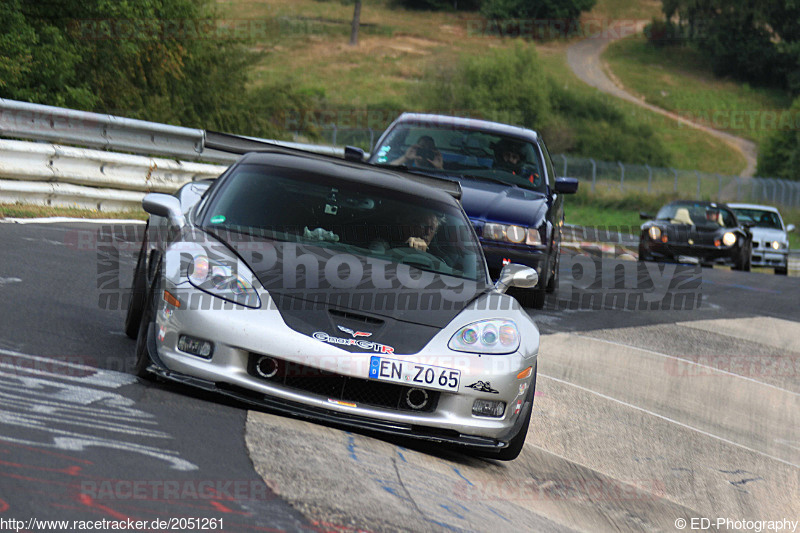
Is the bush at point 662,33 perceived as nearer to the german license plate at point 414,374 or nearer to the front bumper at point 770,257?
the front bumper at point 770,257

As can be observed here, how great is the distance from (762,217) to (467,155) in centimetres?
1649

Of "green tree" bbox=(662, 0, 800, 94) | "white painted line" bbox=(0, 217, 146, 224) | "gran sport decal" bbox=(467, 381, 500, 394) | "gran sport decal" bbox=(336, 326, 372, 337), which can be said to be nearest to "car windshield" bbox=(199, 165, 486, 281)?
"gran sport decal" bbox=(336, 326, 372, 337)

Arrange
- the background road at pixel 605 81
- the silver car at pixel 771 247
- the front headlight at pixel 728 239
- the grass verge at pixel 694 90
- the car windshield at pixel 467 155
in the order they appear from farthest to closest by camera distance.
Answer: the grass verge at pixel 694 90 < the background road at pixel 605 81 < the silver car at pixel 771 247 < the front headlight at pixel 728 239 < the car windshield at pixel 467 155

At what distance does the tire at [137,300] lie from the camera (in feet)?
21.0

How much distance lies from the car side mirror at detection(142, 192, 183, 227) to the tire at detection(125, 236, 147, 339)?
552mm

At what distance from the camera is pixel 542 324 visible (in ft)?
33.3

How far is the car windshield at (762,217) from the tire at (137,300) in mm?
20512

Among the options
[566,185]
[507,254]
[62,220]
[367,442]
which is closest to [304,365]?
[367,442]

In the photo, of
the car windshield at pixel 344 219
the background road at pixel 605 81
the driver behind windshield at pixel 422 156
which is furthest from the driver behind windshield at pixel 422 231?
the background road at pixel 605 81

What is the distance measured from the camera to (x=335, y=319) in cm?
513

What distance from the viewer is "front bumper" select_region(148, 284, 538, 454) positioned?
492 centimetres

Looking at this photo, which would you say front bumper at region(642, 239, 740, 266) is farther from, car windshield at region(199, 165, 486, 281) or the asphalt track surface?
car windshield at region(199, 165, 486, 281)

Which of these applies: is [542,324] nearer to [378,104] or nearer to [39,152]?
[39,152]

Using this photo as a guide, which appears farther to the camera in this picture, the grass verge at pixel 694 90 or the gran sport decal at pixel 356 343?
the grass verge at pixel 694 90
